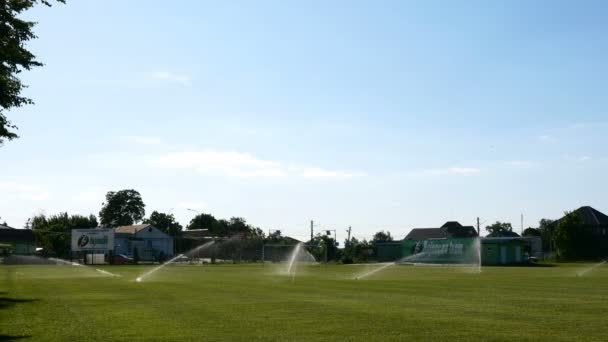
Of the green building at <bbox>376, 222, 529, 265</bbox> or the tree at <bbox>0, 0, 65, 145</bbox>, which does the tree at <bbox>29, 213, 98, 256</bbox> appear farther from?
the tree at <bbox>0, 0, 65, 145</bbox>

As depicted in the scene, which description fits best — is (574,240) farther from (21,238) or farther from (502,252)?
(21,238)

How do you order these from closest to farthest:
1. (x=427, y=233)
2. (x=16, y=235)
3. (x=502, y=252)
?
(x=502, y=252) → (x=16, y=235) → (x=427, y=233)

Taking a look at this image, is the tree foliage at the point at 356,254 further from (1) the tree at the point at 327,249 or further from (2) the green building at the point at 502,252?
(2) the green building at the point at 502,252

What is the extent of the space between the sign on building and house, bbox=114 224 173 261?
3231 cm

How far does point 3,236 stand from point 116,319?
168 meters

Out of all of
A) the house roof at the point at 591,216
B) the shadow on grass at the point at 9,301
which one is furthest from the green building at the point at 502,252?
the shadow on grass at the point at 9,301

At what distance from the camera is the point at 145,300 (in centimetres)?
3130

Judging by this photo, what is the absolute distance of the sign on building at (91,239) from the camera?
122938 millimetres

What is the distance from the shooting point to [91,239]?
123 meters

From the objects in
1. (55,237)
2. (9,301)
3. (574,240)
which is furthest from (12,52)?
(55,237)

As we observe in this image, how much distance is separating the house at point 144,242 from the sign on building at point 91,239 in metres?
32.3

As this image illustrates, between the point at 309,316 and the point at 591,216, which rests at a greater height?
the point at 591,216

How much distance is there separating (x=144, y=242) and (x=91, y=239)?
39.2 metres

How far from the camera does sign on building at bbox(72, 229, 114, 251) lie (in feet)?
403
